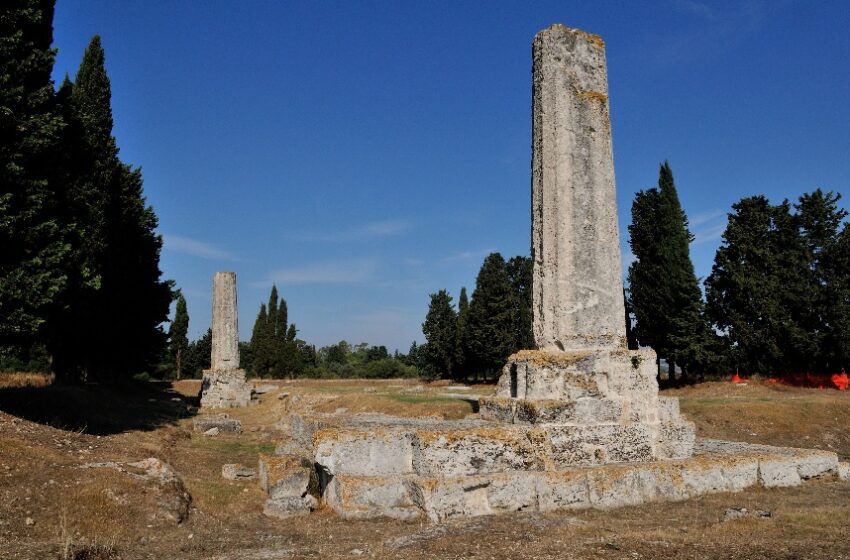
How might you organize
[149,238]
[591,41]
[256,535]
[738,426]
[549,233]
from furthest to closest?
[149,238] < [738,426] < [591,41] < [549,233] < [256,535]

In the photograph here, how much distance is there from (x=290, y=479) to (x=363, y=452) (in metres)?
1.28

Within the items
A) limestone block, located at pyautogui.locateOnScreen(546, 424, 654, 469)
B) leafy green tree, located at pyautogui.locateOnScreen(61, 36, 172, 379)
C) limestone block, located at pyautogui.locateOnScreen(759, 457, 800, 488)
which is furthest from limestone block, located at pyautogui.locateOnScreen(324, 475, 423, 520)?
leafy green tree, located at pyautogui.locateOnScreen(61, 36, 172, 379)

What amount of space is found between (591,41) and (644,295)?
1159 inches

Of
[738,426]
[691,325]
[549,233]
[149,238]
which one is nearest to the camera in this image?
[549,233]

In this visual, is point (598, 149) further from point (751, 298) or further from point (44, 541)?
point (751, 298)

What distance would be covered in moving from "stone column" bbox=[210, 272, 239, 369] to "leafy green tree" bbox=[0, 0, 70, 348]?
16.6 metres

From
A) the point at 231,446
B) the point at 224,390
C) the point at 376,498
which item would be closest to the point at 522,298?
the point at 224,390

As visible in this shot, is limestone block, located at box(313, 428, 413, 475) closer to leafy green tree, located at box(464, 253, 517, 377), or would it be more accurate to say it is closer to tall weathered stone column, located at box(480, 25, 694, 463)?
tall weathered stone column, located at box(480, 25, 694, 463)

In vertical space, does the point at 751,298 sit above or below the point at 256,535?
above

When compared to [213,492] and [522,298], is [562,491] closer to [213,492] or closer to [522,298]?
[213,492]

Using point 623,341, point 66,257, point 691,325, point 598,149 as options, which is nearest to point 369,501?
point 623,341

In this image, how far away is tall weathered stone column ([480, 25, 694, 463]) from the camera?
864 centimetres

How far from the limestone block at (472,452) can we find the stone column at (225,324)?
2476 cm

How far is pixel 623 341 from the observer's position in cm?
918
